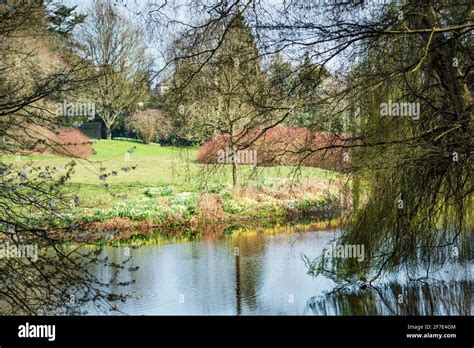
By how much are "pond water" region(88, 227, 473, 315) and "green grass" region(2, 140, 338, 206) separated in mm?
573

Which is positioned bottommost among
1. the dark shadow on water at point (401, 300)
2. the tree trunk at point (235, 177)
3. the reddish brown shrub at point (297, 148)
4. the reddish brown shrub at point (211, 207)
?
the dark shadow on water at point (401, 300)

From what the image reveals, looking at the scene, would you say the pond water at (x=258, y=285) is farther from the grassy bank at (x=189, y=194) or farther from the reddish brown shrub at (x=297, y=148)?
the reddish brown shrub at (x=297, y=148)

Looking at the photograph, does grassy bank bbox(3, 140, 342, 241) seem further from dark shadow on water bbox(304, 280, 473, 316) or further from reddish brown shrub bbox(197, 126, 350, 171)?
dark shadow on water bbox(304, 280, 473, 316)

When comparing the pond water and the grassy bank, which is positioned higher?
the grassy bank

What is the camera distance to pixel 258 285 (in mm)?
5004

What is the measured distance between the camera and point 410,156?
3793 mm

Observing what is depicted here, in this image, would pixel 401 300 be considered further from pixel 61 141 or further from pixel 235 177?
pixel 61 141

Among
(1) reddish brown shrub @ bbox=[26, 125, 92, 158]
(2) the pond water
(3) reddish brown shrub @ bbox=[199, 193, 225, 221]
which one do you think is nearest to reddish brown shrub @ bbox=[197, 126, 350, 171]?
(2) the pond water

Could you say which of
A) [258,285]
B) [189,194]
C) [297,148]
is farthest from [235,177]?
[189,194]

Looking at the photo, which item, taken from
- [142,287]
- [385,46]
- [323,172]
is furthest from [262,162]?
[142,287]

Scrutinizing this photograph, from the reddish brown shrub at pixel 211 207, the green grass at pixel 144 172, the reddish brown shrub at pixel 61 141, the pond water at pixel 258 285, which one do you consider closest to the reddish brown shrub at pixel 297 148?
the green grass at pixel 144 172

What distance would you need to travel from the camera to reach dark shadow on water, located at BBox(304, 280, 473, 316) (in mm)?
4246

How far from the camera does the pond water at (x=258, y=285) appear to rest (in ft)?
14.4
